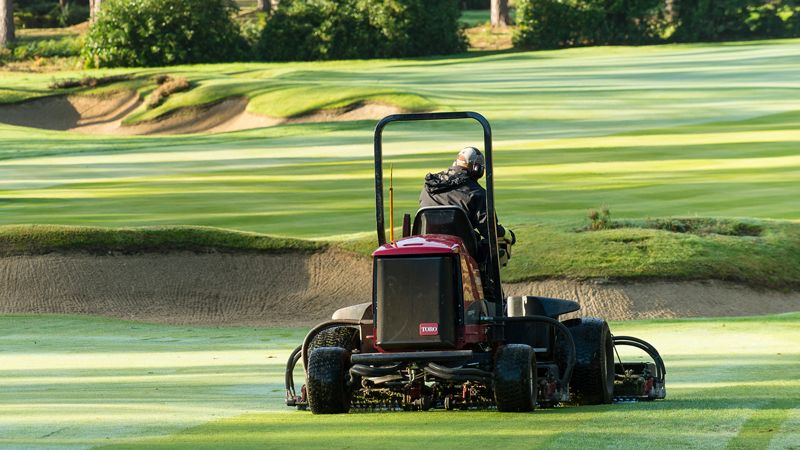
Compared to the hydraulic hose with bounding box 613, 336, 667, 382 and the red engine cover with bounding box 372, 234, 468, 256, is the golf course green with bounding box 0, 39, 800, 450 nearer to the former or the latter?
the hydraulic hose with bounding box 613, 336, 667, 382

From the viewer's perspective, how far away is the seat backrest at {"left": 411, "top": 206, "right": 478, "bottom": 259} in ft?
34.8

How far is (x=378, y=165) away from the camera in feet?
35.1

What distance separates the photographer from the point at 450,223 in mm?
10617

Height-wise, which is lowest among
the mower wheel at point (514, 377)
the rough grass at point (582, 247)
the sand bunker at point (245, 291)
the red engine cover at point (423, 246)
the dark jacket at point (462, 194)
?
the sand bunker at point (245, 291)

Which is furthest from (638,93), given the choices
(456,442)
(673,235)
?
(456,442)

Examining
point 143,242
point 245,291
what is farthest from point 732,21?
point 245,291

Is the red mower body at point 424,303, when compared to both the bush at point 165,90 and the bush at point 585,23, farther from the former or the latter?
the bush at point 585,23

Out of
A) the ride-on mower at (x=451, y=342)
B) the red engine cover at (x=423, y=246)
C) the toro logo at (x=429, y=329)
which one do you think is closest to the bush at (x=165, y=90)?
the ride-on mower at (x=451, y=342)

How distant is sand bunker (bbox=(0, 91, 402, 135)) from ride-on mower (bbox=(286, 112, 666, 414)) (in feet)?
108

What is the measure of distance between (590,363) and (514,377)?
3.44 ft

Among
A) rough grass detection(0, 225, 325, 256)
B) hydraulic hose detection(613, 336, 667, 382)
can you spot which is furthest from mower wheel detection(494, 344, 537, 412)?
rough grass detection(0, 225, 325, 256)

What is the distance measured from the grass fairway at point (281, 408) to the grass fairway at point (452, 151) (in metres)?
7.27

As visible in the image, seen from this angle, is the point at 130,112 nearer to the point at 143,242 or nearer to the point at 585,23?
the point at 585,23

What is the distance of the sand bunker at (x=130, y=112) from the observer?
46250 mm
